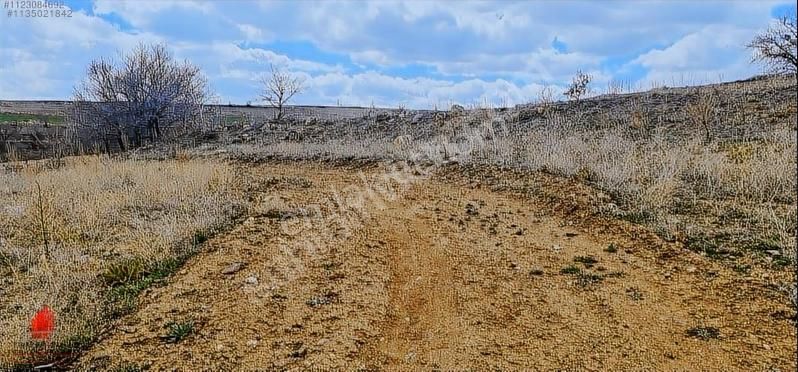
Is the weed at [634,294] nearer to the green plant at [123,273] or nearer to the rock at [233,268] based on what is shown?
the rock at [233,268]

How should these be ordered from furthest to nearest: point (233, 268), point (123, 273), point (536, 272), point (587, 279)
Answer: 1. point (123, 273)
2. point (233, 268)
3. point (536, 272)
4. point (587, 279)

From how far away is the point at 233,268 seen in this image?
505 cm

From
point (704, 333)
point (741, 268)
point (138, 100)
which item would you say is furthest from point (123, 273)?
point (138, 100)

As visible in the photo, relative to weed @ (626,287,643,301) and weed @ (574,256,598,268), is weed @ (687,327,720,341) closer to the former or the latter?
weed @ (626,287,643,301)

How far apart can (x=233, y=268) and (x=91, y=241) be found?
8.10 ft

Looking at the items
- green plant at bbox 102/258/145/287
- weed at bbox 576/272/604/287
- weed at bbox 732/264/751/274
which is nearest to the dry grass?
green plant at bbox 102/258/145/287

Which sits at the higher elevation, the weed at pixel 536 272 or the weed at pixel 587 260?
the weed at pixel 587 260

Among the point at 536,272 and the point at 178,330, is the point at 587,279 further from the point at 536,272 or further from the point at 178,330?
the point at 178,330

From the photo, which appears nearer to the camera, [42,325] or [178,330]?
[178,330]

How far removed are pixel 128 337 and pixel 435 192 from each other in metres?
5.14

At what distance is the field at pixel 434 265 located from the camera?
357 cm

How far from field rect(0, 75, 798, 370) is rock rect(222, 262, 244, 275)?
0.02 metres

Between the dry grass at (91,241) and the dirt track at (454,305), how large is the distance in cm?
38

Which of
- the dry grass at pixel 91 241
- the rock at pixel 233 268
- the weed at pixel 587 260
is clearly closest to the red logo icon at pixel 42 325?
the dry grass at pixel 91 241
